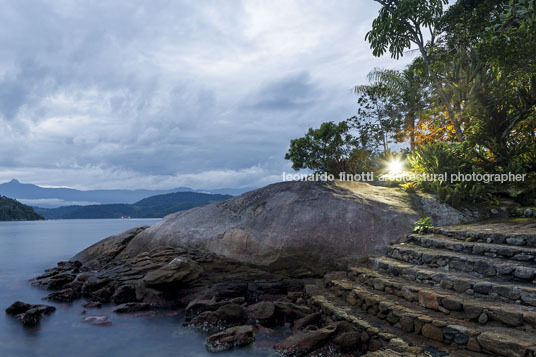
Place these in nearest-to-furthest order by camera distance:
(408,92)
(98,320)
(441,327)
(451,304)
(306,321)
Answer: (441,327)
(451,304)
(306,321)
(98,320)
(408,92)

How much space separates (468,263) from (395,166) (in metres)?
9.14

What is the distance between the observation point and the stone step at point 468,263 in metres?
5.58

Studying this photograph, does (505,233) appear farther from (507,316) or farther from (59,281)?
(59,281)

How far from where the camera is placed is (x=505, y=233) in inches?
283

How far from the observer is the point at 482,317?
4.92m

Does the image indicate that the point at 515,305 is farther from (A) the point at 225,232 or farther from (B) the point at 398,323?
(A) the point at 225,232

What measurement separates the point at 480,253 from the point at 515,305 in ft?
6.52

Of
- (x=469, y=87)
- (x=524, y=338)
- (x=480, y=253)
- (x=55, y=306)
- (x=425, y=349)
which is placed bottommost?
(x=55, y=306)

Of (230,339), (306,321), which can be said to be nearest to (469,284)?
(306,321)

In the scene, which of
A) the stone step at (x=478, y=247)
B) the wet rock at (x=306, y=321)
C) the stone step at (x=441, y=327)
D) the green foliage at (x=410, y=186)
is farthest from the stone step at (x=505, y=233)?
the wet rock at (x=306, y=321)

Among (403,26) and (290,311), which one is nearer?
(290,311)

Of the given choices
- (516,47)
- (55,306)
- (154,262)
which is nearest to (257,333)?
(154,262)

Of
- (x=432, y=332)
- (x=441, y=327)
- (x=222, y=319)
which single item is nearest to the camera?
(x=441, y=327)

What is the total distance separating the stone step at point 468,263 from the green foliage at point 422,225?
1.23m
